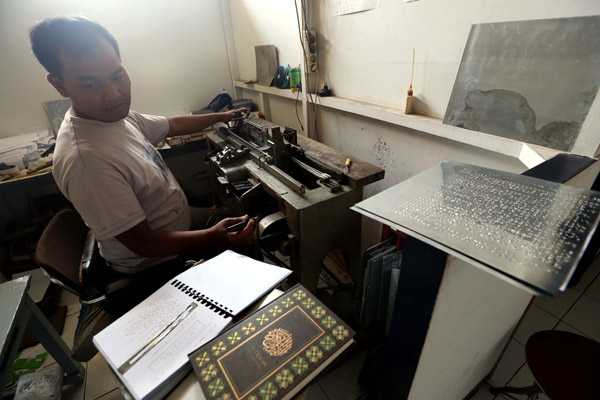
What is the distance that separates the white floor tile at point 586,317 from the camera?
162 cm

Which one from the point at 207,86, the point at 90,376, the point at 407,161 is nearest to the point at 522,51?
the point at 407,161

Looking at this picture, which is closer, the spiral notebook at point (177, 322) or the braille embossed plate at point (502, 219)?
the braille embossed plate at point (502, 219)

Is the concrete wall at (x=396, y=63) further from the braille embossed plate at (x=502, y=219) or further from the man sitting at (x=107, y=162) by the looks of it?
the man sitting at (x=107, y=162)

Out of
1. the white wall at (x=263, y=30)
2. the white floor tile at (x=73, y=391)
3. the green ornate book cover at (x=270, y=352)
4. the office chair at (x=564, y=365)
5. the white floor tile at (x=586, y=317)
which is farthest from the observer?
the white wall at (x=263, y=30)

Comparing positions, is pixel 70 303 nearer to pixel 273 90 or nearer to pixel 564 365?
pixel 273 90

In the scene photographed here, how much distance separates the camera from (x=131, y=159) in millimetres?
1146

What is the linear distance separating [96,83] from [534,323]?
2.63 meters

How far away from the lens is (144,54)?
2.73 metres

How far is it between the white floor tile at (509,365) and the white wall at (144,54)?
348cm

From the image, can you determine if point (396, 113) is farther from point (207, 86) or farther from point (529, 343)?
point (207, 86)

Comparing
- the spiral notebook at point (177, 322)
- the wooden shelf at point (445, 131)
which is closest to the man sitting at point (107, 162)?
the spiral notebook at point (177, 322)

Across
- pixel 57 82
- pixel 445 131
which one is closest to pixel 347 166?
pixel 445 131

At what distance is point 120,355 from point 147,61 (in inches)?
117

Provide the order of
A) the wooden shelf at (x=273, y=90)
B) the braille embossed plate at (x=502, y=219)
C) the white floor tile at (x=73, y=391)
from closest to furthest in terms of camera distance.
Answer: the braille embossed plate at (x=502, y=219)
the white floor tile at (x=73, y=391)
the wooden shelf at (x=273, y=90)
